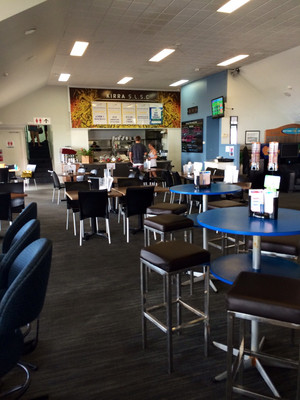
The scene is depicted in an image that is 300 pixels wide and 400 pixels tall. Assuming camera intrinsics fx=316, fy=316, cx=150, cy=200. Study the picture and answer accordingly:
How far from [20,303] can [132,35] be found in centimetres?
638

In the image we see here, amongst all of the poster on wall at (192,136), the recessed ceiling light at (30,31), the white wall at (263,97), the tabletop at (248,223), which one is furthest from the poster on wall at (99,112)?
the tabletop at (248,223)

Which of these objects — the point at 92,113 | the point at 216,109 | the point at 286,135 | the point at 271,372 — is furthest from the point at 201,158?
the point at 271,372

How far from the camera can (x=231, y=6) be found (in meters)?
5.21

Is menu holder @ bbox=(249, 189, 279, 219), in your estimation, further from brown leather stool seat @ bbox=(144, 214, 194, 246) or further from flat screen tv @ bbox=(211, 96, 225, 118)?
flat screen tv @ bbox=(211, 96, 225, 118)

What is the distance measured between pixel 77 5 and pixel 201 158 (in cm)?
703

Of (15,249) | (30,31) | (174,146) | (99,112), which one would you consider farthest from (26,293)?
(174,146)

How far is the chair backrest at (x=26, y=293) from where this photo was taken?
4.71ft

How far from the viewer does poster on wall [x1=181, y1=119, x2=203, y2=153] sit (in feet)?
36.7

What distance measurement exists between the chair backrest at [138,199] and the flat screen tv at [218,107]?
5784 millimetres

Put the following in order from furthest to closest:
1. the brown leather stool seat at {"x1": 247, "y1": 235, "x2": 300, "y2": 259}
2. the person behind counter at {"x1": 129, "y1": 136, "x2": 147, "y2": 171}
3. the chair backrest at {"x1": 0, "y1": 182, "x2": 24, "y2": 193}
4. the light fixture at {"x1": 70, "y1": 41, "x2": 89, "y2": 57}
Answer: the person behind counter at {"x1": 129, "y1": 136, "x2": 147, "y2": 171}
the light fixture at {"x1": 70, "y1": 41, "x2": 89, "y2": 57}
the chair backrest at {"x1": 0, "y1": 182, "x2": 24, "y2": 193}
the brown leather stool seat at {"x1": 247, "y1": 235, "x2": 300, "y2": 259}

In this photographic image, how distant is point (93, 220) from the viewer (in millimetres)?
5215

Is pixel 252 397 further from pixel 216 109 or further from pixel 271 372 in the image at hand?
pixel 216 109

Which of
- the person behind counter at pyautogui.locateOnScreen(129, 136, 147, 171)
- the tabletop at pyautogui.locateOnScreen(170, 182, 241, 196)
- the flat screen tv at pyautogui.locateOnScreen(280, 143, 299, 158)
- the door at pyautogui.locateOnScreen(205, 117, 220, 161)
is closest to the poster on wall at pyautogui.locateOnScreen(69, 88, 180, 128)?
the door at pyautogui.locateOnScreen(205, 117, 220, 161)

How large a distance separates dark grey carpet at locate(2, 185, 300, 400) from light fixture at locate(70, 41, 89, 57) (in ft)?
17.8
